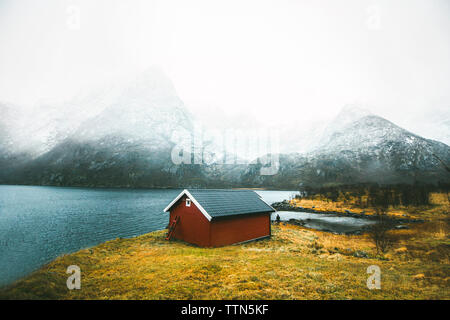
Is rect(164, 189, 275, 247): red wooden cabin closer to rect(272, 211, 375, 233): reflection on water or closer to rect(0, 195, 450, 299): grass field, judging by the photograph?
rect(0, 195, 450, 299): grass field

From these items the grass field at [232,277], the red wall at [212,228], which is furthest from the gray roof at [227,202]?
the grass field at [232,277]

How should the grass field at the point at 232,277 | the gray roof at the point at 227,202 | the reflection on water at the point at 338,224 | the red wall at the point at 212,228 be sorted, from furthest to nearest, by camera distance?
1. the reflection on water at the point at 338,224
2. the gray roof at the point at 227,202
3. the red wall at the point at 212,228
4. the grass field at the point at 232,277

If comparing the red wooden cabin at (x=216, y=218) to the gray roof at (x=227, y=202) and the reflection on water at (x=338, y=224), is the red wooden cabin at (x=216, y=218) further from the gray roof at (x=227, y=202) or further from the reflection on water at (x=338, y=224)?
the reflection on water at (x=338, y=224)

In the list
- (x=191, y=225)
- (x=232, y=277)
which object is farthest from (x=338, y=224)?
(x=232, y=277)

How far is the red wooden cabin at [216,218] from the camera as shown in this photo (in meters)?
20.7

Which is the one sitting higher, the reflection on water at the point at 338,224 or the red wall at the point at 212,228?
the red wall at the point at 212,228

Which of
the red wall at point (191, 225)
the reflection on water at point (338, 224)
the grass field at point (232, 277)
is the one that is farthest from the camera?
the reflection on water at point (338, 224)

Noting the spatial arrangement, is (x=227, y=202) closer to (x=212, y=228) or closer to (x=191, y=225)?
(x=212, y=228)

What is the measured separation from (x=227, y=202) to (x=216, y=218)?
139 inches

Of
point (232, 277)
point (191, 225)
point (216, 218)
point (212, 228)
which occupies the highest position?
point (216, 218)

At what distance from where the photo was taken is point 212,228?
67.0ft

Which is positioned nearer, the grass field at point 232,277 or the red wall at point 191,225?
the grass field at point 232,277

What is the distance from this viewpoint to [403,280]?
1098 centimetres
